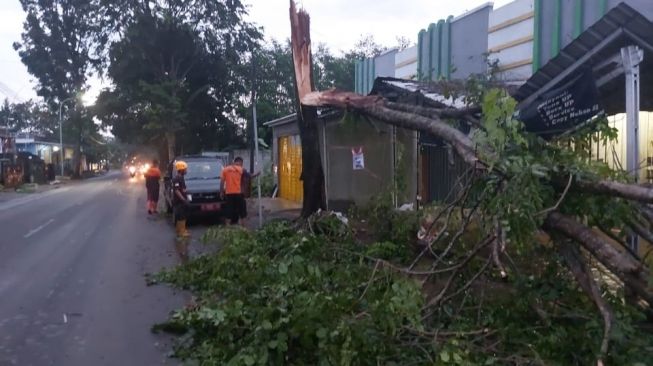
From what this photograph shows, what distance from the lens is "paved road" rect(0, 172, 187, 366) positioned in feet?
20.1

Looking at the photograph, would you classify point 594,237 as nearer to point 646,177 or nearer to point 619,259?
point 619,259

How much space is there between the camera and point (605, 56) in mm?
6473

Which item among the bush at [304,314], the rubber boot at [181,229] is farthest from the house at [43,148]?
the bush at [304,314]

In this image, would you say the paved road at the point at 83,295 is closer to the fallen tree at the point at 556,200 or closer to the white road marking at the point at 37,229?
the white road marking at the point at 37,229

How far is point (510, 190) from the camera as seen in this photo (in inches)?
179

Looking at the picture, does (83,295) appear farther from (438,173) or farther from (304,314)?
(438,173)

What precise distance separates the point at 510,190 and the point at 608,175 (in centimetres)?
87

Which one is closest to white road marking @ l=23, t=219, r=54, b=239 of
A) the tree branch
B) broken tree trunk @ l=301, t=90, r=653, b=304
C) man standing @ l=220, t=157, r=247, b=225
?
man standing @ l=220, t=157, r=247, b=225

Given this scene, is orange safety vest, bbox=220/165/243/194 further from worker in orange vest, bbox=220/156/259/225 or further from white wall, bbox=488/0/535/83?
white wall, bbox=488/0/535/83

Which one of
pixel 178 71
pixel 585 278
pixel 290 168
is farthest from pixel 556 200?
pixel 178 71

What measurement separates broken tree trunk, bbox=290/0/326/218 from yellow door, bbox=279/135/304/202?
9566 millimetres

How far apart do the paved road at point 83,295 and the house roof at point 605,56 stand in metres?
4.98

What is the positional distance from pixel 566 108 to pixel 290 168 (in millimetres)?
17462

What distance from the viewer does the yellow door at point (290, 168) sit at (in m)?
22.0
